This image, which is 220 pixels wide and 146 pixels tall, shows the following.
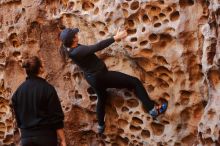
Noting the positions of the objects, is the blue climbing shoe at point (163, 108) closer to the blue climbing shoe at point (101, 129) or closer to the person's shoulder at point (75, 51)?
the blue climbing shoe at point (101, 129)

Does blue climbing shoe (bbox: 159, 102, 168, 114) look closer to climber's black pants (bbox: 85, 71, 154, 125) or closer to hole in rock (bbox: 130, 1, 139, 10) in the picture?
climber's black pants (bbox: 85, 71, 154, 125)

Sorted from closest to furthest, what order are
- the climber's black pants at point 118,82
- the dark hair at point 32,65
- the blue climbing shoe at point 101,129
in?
the dark hair at point 32,65
the climber's black pants at point 118,82
the blue climbing shoe at point 101,129

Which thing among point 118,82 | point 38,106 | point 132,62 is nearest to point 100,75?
point 118,82

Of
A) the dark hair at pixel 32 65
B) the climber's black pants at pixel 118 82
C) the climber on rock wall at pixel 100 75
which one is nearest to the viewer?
the dark hair at pixel 32 65

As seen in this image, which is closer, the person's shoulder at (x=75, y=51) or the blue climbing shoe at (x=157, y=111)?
the person's shoulder at (x=75, y=51)

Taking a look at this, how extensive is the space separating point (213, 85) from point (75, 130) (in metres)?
1.98

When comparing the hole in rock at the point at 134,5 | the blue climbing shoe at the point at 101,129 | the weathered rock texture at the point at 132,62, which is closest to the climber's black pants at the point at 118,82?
the weathered rock texture at the point at 132,62

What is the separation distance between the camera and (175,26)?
16.9ft

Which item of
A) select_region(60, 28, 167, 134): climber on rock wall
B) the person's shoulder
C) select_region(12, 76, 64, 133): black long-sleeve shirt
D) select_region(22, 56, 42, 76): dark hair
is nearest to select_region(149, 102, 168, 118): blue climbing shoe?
select_region(60, 28, 167, 134): climber on rock wall

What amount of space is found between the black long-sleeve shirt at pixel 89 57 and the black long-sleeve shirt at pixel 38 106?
638 millimetres

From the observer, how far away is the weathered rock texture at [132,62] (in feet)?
16.6

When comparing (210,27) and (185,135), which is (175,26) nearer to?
(210,27)

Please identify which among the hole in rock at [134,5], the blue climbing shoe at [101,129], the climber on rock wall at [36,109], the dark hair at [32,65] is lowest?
the blue climbing shoe at [101,129]

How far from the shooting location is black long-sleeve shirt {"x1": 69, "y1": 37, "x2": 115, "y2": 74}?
197 inches
